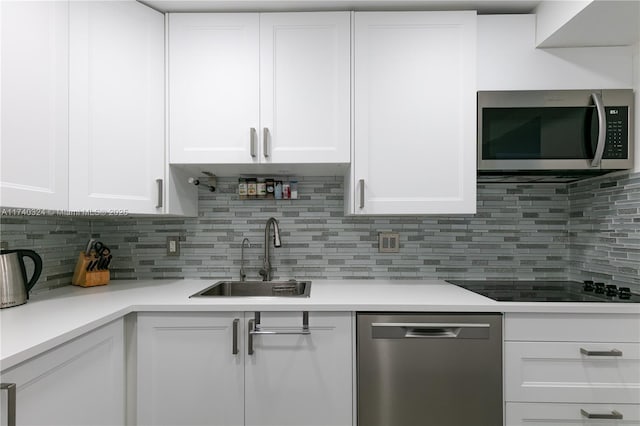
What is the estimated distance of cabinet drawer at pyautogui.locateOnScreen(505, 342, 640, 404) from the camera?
1.46 metres

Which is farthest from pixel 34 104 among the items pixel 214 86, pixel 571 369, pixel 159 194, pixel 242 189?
pixel 571 369

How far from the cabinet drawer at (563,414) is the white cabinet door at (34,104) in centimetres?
201

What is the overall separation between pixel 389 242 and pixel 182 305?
118 cm

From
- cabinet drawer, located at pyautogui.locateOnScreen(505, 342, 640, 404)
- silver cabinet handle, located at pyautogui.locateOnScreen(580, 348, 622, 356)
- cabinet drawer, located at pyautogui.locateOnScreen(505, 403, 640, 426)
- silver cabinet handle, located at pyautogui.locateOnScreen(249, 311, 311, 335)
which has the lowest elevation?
cabinet drawer, located at pyautogui.locateOnScreen(505, 403, 640, 426)

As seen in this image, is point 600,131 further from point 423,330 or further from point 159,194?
point 159,194

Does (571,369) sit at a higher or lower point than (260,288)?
lower

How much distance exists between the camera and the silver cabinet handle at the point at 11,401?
35.6 inches

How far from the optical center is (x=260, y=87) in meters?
1.80

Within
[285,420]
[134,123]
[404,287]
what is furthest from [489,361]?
[134,123]

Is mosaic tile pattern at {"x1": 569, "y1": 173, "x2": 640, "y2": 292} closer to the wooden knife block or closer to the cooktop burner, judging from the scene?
the cooktop burner

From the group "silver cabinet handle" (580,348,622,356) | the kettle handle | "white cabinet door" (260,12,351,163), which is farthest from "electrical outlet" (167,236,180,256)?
"silver cabinet handle" (580,348,622,356)

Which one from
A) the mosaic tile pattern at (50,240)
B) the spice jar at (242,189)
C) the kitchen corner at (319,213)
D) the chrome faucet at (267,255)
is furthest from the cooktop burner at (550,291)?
the mosaic tile pattern at (50,240)

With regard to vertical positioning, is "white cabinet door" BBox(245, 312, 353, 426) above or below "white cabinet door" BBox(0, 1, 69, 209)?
below

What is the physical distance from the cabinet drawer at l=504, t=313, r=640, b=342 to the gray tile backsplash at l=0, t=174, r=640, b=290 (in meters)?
0.64
